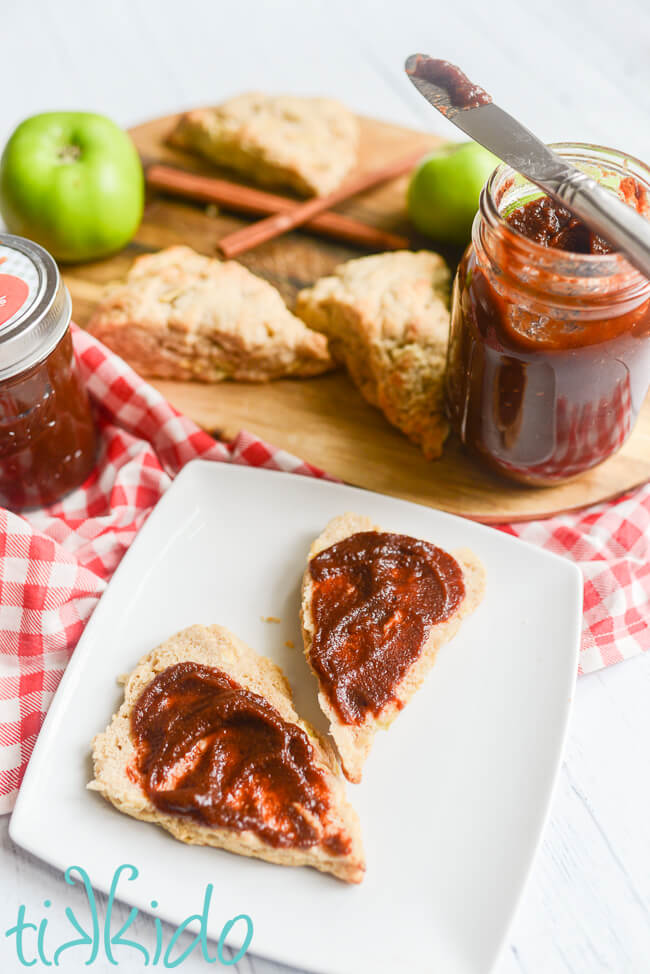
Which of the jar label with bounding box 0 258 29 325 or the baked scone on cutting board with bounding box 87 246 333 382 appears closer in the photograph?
the jar label with bounding box 0 258 29 325

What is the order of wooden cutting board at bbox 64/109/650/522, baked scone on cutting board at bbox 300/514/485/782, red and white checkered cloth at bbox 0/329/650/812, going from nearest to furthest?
1. baked scone on cutting board at bbox 300/514/485/782
2. red and white checkered cloth at bbox 0/329/650/812
3. wooden cutting board at bbox 64/109/650/522

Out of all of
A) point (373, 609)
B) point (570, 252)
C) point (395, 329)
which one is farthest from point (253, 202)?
point (373, 609)

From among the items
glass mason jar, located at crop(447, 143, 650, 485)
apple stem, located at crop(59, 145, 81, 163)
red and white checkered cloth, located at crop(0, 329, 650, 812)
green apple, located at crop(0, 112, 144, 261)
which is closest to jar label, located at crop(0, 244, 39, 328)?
red and white checkered cloth, located at crop(0, 329, 650, 812)

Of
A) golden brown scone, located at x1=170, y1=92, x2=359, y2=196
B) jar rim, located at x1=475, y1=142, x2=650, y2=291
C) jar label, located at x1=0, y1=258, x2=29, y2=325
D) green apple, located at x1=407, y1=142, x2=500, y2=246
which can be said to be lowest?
jar label, located at x1=0, y1=258, x2=29, y2=325

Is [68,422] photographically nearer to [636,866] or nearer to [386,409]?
[386,409]

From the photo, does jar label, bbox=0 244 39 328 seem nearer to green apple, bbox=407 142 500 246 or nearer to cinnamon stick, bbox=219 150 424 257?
cinnamon stick, bbox=219 150 424 257

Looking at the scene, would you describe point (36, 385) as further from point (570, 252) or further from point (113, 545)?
point (570, 252)

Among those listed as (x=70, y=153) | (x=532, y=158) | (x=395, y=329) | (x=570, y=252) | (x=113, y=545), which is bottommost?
(x=113, y=545)
